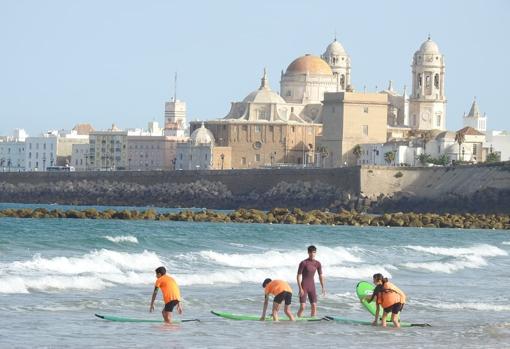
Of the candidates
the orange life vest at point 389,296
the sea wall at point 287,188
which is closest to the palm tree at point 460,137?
the sea wall at point 287,188

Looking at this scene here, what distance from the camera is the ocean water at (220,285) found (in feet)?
74.0

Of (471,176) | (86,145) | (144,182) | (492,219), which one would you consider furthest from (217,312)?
(86,145)

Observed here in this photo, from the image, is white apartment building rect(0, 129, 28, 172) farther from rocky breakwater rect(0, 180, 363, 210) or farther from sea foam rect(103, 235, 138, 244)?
sea foam rect(103, 235, 138, 244)

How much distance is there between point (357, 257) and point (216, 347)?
768 inches

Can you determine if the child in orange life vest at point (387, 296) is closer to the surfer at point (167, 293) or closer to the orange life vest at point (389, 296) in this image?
the orange life vest at point (389, 296)

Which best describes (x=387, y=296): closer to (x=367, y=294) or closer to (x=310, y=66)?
(x=367, y=294)

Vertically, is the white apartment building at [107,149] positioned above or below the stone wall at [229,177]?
above

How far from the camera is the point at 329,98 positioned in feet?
389

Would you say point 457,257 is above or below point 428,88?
below

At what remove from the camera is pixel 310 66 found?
133 m

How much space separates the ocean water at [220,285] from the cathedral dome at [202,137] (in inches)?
3046

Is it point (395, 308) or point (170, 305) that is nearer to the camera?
point (170, 305)

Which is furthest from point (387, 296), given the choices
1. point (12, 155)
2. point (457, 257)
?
point (12, 155)

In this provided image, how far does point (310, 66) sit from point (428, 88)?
10.0 m
